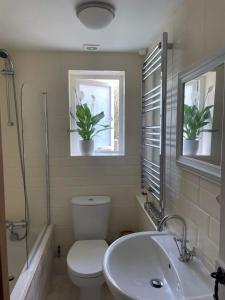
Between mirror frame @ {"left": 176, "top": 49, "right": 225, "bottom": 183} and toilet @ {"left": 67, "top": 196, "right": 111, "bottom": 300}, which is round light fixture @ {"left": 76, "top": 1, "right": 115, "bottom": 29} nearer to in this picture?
mirror frame @ {"left": 176, "top": 49, "right": 225, "bottom": 183}

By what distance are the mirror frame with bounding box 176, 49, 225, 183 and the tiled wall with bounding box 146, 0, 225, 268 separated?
0.15 feet

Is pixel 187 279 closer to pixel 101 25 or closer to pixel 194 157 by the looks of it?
pixel 194 157

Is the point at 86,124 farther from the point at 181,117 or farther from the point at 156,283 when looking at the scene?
the point at 156,283

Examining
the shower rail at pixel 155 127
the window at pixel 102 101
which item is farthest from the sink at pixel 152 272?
the window at pixel 102 101

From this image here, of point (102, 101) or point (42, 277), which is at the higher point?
point (102, 101)

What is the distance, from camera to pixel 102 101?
2566 mm

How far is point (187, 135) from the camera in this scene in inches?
53.3

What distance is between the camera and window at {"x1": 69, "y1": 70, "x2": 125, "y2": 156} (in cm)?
253

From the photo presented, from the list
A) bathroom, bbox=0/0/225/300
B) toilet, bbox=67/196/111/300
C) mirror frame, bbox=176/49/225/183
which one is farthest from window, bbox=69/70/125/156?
mirror frame, bbox=176/49/225/183

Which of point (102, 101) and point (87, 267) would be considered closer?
point (87, 267)

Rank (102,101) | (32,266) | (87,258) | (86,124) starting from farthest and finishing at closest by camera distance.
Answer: (102,101) → (86,124) → (87,258) → (32,266)

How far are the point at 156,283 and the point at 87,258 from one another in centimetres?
86

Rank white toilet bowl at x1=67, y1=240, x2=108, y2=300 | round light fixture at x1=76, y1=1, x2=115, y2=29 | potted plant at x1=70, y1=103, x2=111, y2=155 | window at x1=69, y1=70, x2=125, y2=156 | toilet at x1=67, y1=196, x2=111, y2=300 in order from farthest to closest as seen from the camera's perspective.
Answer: window at x1=69, y1=70, x2=125, y2=156
potted plant at x1=70, y1=103, x2=111, y2=155
toilet at x1=67, y1=196, x2=111, y2=300
white toilet bowl at x1=67, y1=240, x2=108, y2=300
round light fixture at x1=76, y1=1, x2=115, y2=29

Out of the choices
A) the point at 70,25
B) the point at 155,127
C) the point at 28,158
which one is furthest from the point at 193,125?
the point at 28,158
